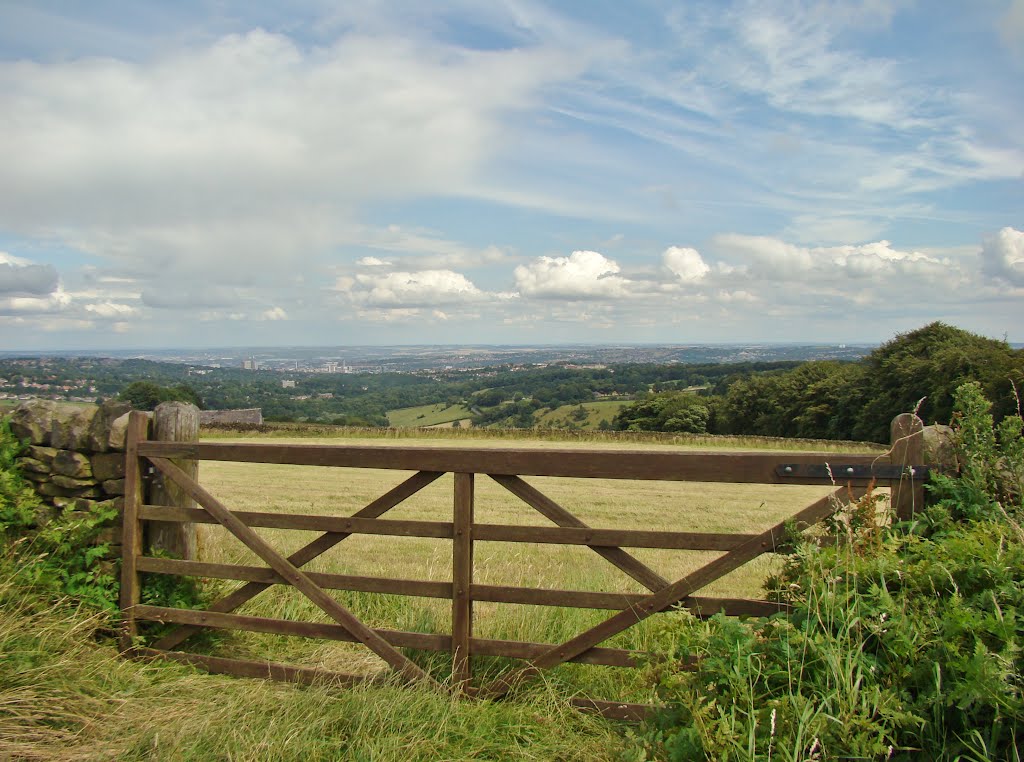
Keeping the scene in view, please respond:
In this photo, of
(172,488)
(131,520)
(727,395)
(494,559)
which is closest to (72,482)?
(131,520)

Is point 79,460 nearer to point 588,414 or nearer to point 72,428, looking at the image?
point 72,428

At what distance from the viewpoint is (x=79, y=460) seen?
19.0 ft

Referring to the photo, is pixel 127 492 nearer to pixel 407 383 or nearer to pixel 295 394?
pixel 295 394

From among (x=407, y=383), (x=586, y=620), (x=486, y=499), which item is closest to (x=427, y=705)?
(x=586, y=620)

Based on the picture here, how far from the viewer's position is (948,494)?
4.27m

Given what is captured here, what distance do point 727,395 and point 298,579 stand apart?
7429 cm

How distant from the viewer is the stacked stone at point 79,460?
18.9ft

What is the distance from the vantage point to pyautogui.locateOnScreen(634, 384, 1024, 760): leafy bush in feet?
9.42

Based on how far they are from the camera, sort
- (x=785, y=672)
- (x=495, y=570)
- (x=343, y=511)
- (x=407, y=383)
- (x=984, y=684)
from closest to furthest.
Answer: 1. (x=984, y=684)
2. (x=785, y=672)
3. (x=495, y=570)
4. (x=343, y=511)
5. (x=407, y=383)

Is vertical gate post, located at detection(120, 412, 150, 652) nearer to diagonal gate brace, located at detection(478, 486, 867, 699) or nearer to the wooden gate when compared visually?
the wooden gate

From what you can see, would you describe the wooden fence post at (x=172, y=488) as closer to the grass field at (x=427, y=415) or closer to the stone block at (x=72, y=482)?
the stone block at (x=72, y=482)

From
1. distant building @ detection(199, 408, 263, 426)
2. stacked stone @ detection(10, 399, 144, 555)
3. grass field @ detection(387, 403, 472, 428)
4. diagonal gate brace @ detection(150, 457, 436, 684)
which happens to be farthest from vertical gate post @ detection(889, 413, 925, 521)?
grass field @ detection(387, 403, 472, 428)

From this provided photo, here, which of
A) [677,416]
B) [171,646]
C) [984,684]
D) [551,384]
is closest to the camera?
[984,684]

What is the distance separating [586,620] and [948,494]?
2.74 meters
